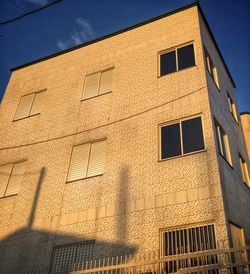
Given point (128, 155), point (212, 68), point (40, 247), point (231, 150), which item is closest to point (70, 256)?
point (40, 247)

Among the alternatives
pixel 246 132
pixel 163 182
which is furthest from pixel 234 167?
pixel 246 132

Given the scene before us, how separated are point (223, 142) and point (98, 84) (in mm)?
6471

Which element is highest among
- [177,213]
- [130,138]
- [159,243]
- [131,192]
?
[130,138]

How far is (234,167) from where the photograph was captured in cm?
1234

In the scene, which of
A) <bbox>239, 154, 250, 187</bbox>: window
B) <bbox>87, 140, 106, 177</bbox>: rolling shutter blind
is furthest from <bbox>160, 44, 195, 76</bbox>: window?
<bbox>239, 154, 250, 187</bbox>: window

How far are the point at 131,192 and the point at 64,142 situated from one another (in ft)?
14.8

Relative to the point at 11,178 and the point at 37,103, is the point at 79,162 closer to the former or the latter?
the point at 11,178

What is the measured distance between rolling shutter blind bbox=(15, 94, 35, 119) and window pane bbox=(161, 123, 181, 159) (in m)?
8.11

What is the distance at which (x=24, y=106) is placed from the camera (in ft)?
56.2

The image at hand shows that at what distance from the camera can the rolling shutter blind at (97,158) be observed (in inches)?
489

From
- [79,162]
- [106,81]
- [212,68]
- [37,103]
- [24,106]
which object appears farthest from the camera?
[24,106]

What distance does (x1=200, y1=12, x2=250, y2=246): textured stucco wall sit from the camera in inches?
407

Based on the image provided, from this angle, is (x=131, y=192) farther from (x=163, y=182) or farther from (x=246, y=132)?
(x=246, y=132)

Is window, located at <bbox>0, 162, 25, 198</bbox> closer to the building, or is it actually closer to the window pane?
the building
